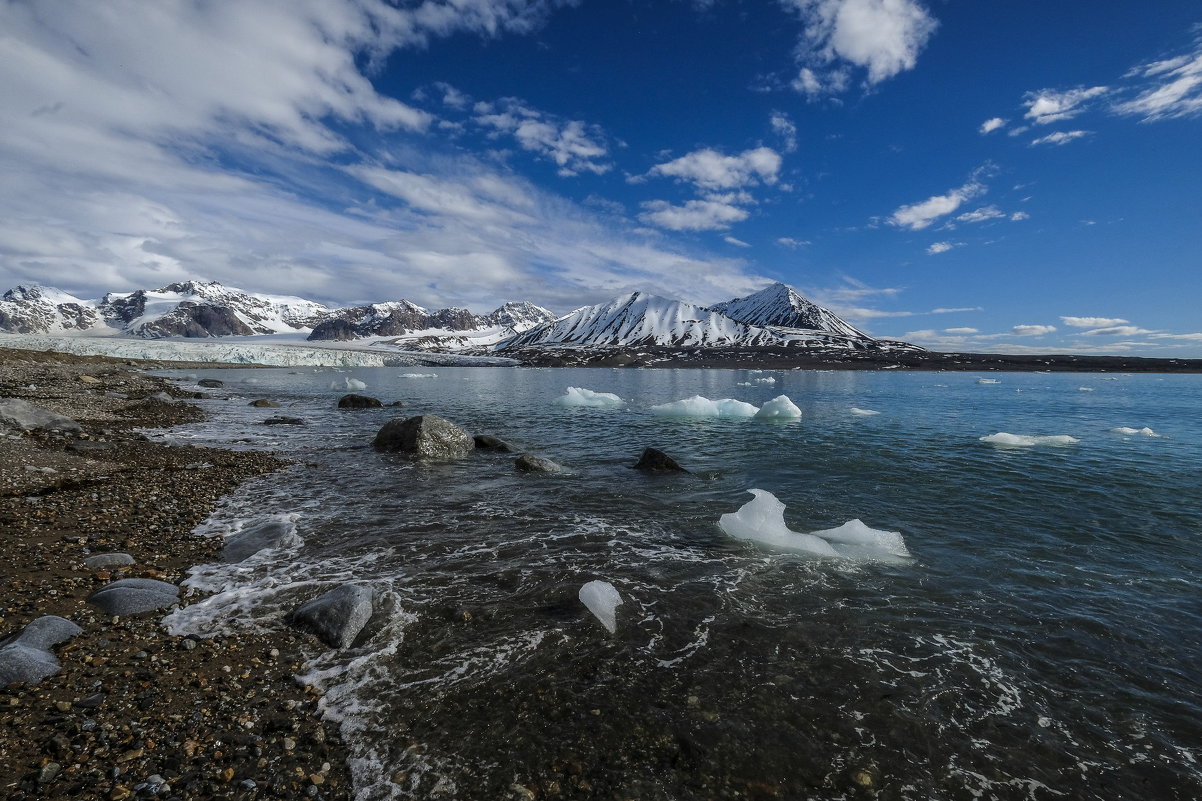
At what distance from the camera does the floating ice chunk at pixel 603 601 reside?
22.2 feet

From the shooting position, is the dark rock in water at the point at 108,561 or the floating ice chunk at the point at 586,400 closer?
the dark rock in water at the point at 108,561

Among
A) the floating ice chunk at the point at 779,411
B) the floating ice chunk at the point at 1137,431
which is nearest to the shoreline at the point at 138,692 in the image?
the floating ice chunk at the point at 779,411

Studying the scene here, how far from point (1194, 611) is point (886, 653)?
205 inches

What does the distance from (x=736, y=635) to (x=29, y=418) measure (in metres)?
23.0

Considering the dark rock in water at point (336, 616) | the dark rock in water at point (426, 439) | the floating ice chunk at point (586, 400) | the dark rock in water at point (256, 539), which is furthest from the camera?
the floating ice chunk at point (586, 400)

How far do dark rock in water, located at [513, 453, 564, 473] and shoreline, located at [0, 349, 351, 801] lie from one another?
7872mm

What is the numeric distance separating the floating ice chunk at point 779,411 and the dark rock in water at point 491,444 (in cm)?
1750

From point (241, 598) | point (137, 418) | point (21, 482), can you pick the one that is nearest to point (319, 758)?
point (241, 598)

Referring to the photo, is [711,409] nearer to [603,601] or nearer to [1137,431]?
[1137,431]

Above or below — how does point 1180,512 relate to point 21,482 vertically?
below

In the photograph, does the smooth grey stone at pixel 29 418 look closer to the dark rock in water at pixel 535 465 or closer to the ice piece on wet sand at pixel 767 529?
the dark rock in water at pixel 535 465

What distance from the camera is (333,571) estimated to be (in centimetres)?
810

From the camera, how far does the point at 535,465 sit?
15.8 metres

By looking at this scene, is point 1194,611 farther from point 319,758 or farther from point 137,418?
point 137,418
